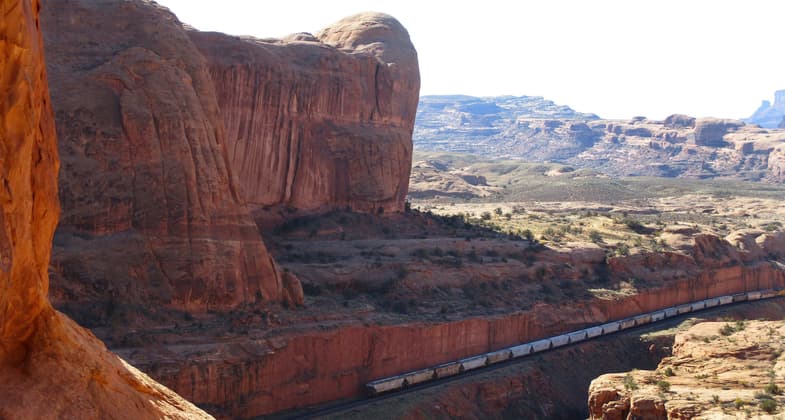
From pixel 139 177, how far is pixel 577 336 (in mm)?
27991

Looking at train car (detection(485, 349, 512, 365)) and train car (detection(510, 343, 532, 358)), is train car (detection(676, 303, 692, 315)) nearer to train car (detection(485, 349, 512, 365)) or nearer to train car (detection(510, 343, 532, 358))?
train car (detection(510, 343, 532, 358))

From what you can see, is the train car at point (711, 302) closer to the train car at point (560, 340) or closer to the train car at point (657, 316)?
the train car at point (657, 316)

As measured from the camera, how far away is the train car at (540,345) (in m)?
50.3

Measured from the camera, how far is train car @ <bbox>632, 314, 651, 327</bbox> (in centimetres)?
5879

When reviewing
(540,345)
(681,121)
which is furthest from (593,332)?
(681,121)

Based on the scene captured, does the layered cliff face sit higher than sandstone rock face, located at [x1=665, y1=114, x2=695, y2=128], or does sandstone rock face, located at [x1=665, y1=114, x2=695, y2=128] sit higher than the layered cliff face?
the layered cliff face

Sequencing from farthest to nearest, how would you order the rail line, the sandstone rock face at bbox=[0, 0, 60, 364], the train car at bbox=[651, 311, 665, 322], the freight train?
1. the train car at bbox=[651, 311, 665, 322]
2. the freight train
3. the rail line
4. the sandstone rock face at bbox=[0, 0, 60, 364]

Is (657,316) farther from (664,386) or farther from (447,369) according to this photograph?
(664,386)

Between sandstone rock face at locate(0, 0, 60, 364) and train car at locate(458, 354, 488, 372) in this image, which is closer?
sandstone rock face at locate(0, 0, 60, 364)

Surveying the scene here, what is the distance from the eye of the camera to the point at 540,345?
50750 millimetres

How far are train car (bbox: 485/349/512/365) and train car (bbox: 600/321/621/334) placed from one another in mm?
9219

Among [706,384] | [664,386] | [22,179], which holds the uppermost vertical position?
[22,179]

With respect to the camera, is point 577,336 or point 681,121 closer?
point 577,336

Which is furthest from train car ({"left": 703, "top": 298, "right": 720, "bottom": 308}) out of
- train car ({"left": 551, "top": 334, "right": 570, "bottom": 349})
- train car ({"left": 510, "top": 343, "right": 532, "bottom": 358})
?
train car ({"left": 510, "top": 343, "right": 532, "bottom": 358})
